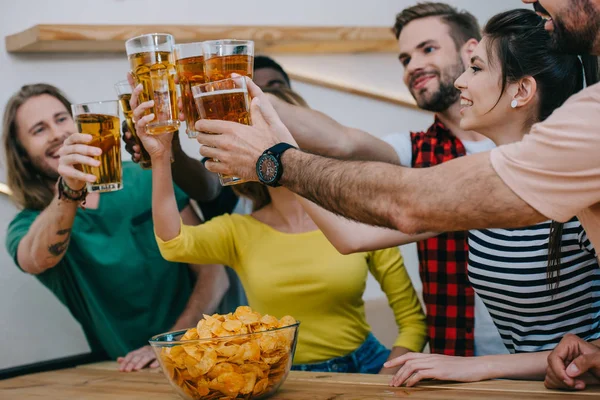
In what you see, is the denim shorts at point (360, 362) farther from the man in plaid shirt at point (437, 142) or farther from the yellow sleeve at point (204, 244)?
the yellow sleeve at point (204, 244)

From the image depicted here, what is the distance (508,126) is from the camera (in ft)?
5.49

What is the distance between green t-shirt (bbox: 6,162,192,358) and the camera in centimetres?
246

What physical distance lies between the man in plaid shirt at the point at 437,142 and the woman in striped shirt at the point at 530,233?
46 centimetres

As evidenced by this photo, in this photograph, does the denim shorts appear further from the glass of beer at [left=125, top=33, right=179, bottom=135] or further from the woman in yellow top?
the glass of beer at [left=125, top=33, right=179, bottom=135]

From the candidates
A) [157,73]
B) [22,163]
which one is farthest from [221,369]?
[22,163]

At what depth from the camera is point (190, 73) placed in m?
1.43

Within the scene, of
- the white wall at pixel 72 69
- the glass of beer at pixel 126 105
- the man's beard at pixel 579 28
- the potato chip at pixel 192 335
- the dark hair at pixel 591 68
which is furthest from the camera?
the white wall at pixel 72 69

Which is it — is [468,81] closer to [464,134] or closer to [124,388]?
[464,134]

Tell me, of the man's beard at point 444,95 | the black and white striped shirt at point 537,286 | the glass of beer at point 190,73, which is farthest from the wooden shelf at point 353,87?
the glass of beer at point 190,73

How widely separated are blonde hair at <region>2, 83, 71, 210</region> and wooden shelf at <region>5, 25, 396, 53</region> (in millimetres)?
176

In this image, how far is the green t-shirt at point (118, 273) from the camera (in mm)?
2459

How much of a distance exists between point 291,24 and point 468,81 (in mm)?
1489

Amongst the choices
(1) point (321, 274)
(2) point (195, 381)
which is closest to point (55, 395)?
(2) point (195, 381)

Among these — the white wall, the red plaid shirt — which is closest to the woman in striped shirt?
the red plaid shirt
